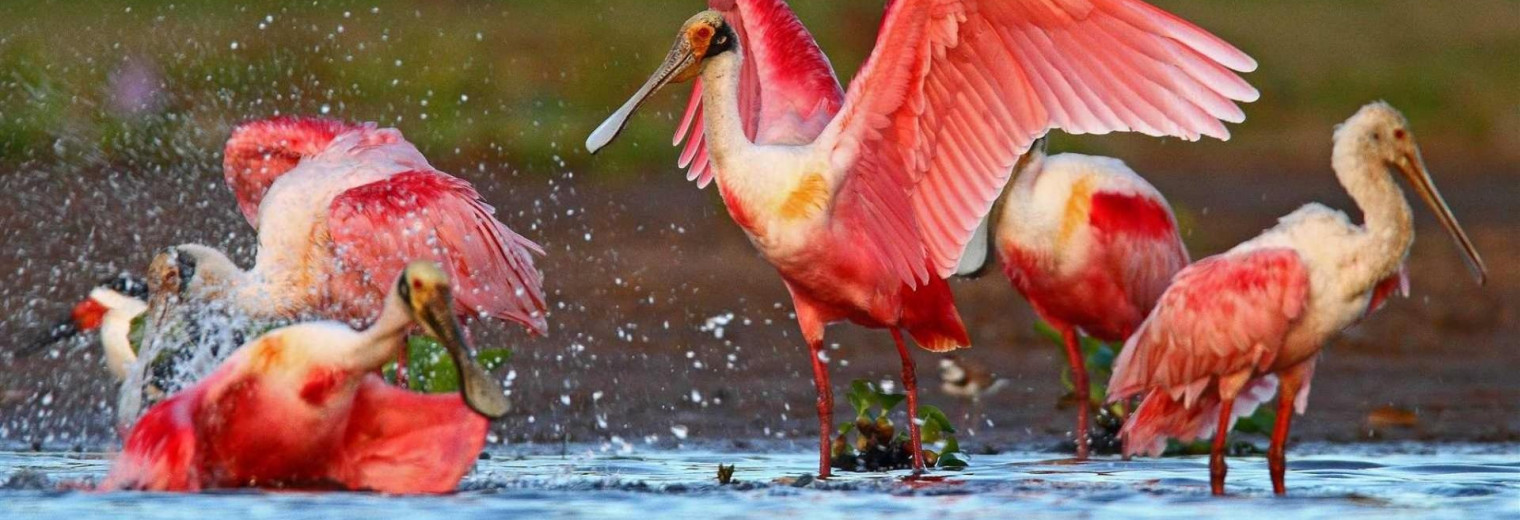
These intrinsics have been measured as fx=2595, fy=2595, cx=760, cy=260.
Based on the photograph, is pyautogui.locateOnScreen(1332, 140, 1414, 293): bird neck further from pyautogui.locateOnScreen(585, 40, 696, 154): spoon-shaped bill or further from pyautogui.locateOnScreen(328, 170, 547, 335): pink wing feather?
pyautogui.locateOnScreen(328, 170, 547, 335): pink wing feather

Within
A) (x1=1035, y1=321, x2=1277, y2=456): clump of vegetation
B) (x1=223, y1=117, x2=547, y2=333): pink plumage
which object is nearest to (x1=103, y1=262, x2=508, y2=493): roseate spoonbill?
(x1=223, y1=117, x2=547, y2=333): pink plumage

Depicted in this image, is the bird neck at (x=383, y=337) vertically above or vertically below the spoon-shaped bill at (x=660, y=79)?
below

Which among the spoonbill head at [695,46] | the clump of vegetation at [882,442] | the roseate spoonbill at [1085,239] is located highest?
the spoonbill head at [695,46]

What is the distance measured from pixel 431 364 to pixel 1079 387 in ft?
6.71

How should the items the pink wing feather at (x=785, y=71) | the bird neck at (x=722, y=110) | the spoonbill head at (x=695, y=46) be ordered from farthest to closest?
the pink wing feather at (x=785, y=71)
the spoonbill head at (x=695, y=46)
the bird neck at (x=722, y=110)

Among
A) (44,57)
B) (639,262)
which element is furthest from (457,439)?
(44,57)

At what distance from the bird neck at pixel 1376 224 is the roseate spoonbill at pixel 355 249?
8.71 feet

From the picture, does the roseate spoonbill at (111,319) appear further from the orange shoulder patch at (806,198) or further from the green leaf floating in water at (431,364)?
the orange shoulder patch at (806,198)

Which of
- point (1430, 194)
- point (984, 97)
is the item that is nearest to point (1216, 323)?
point (1430, 194)

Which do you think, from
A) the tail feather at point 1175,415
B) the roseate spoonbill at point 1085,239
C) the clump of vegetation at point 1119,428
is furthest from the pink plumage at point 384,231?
the tail feather at point 1175,415

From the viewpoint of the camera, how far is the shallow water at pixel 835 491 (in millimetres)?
6074

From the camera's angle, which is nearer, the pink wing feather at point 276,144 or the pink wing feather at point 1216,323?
the pink wing feather at point 1216,323

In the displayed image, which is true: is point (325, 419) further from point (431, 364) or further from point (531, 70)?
point (531, 70)

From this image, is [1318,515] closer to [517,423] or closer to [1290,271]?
[1290,271]
